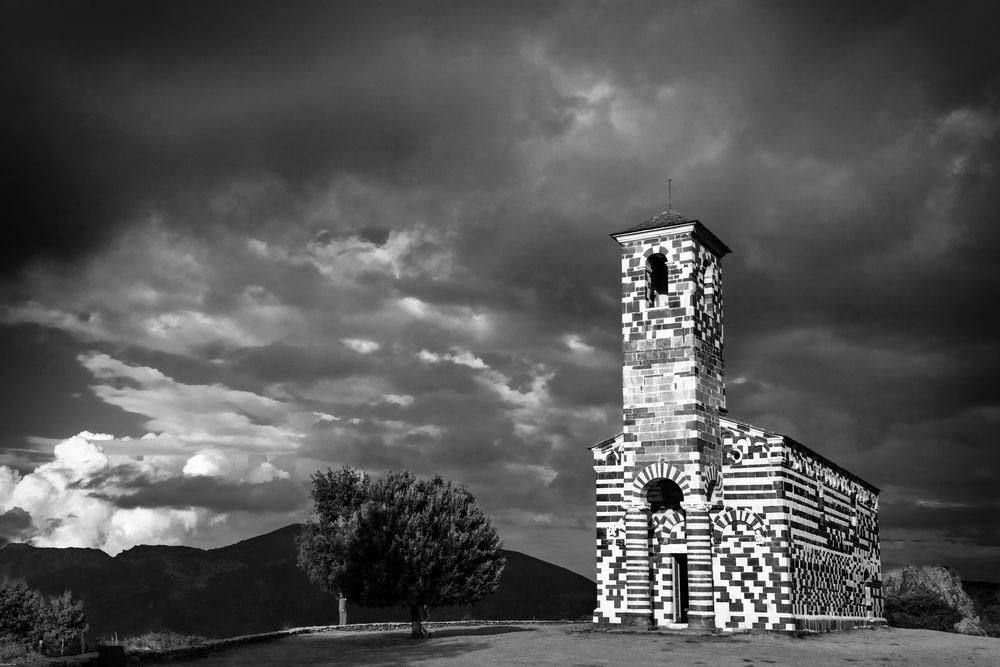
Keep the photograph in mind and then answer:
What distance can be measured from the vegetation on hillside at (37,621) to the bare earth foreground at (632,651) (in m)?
19.6

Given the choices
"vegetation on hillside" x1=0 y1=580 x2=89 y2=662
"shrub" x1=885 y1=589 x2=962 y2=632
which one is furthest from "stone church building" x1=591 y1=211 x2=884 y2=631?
"vegetation on hillside" x1=0 y1=580 x2=89 y2=662

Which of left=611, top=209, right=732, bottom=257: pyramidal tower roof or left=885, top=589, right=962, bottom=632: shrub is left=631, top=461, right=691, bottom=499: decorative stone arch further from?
left=885, top=589, right=962, bottom=632: shrub

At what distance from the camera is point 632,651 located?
2653 centimetres

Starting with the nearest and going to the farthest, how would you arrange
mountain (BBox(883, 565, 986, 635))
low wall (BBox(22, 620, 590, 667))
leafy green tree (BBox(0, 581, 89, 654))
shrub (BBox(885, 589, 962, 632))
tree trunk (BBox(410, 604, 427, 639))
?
low wall (BBox(22, 620, 590, 667)), tree trunk (BBox(410, 604, 427, 639)), leafy green tree (BBox(0, 581, 89, 654)), shrub (BBox(885, 589, 962, 632)), mountain (BBox(883, 565, 986, 635))

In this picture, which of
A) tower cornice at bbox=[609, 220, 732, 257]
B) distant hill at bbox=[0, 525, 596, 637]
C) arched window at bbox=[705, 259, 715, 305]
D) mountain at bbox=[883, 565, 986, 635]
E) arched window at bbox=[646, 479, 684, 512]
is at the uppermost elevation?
tower cornice at bbox=[609, 220, 732, 257]

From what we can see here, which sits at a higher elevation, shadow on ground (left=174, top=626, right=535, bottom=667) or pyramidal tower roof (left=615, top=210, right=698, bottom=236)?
pyramidal tower roof (left=615, top=210, right=698, bottom=236)

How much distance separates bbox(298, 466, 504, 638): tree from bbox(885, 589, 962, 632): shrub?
2823 cm


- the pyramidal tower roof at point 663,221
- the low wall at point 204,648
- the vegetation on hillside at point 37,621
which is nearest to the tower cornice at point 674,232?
the pyramidal tower roof at point 663,221

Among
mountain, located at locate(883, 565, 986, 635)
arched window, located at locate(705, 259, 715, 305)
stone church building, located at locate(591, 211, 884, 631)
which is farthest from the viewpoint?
mountain, located at locate(883, 565, 986, 635)

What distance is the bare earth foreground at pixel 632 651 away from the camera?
24.8 m

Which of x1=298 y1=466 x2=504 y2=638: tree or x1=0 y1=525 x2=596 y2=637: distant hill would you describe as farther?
x1=0 y1=525 x2=596 y2=637: distant hill

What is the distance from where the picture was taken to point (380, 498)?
3622 cm

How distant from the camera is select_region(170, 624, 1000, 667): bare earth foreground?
977 inches

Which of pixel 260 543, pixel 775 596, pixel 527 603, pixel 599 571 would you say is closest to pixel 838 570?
pixel 775 596
